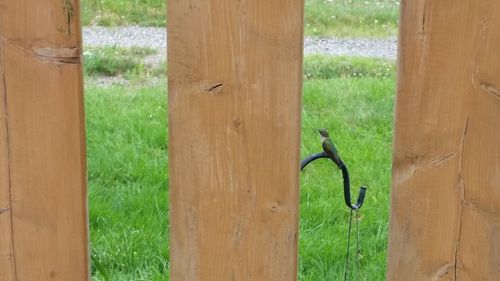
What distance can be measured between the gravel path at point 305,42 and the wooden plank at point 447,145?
15.6ft

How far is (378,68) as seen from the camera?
578 centimetres

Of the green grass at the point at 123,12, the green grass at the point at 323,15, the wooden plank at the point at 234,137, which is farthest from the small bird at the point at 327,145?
the green grass at the point at 123,12

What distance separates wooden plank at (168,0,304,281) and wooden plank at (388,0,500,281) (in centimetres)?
18

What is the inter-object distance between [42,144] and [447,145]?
0.69 meters

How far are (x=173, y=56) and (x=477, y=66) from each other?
1.64ft

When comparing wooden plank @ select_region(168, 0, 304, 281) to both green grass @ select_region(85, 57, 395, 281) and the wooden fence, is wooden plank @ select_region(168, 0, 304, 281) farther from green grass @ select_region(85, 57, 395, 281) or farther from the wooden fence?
green grass @ select_region(85, 57, 395, 281)

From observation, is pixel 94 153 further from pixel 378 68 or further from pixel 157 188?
pixel 378 68

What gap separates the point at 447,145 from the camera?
5.12 ft

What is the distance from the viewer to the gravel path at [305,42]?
656 cm

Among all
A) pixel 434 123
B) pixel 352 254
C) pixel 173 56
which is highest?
pixel 173 56

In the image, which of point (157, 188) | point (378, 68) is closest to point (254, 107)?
point (157, 188)

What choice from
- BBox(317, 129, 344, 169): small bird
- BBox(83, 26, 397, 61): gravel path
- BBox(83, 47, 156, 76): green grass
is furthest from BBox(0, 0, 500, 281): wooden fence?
BBox(83, 26, 397, 61): gravel path

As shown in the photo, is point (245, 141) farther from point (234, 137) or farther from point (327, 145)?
point (327, 145)

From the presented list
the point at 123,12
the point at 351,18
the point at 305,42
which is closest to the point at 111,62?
the point at 305,42
